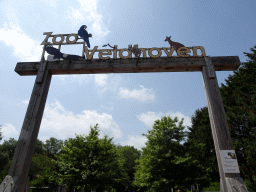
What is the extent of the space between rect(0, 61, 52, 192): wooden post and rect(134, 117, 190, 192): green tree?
11640 millimetres

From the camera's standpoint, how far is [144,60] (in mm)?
5301

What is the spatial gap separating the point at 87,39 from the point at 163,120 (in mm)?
14164

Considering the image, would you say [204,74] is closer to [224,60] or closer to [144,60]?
[224,60]

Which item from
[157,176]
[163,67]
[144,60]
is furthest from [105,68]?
[157,176]

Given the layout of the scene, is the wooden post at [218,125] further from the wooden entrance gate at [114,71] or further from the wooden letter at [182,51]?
the wooden letter at [182,51]

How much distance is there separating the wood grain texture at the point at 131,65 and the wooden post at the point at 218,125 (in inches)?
16.2

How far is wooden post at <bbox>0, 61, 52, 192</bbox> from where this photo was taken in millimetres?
3904

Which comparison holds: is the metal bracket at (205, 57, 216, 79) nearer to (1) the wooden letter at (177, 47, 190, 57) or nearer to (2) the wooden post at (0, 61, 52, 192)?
(1) the wooden letter at (177, 47, 190, 57)

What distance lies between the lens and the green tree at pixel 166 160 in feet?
44.6

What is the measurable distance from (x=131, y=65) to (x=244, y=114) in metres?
23.5

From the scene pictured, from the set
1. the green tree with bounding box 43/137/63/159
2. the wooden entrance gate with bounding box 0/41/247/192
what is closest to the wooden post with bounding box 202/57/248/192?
the wooden entrance gate with bounding box 0/41/247/192

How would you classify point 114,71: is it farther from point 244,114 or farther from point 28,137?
point 244,114

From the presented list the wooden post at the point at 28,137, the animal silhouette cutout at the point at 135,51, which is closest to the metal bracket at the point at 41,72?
the wooden post at the point at 28,137

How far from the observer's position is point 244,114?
21828 millimetres
